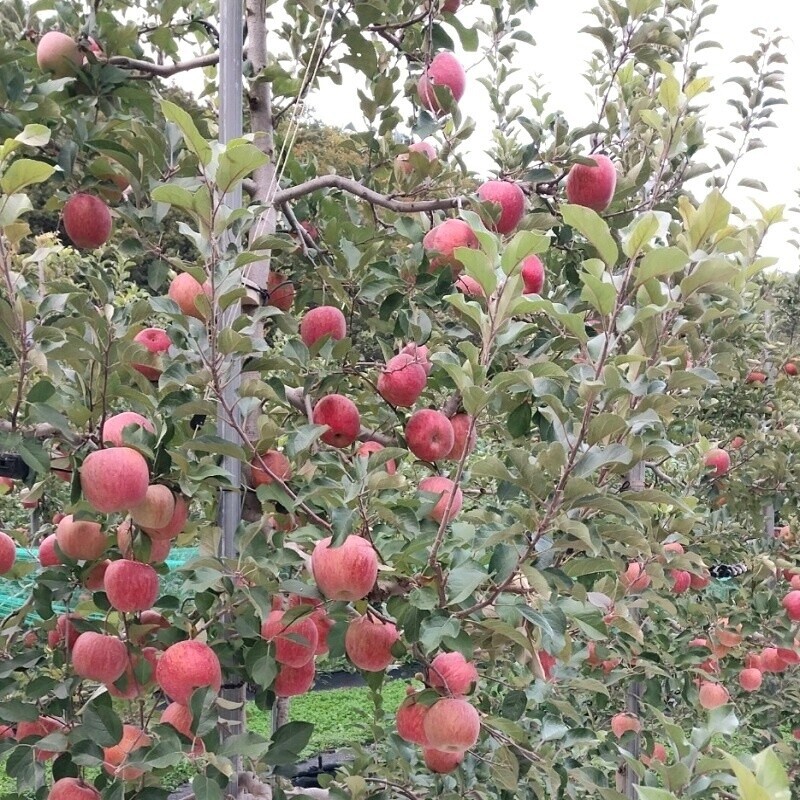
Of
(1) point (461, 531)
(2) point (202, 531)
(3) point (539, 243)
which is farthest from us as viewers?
(2) point (202, 531)

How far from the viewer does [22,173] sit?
956mm

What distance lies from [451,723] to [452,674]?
0.11 m

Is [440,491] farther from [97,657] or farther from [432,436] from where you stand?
[97,657]

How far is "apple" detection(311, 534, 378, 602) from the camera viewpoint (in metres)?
1.07

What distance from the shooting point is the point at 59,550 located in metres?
1.28

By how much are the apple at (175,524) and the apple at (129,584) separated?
6cm

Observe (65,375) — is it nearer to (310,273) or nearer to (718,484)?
(310,273)

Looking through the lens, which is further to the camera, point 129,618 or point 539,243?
point 129,618

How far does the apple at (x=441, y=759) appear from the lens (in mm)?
1384

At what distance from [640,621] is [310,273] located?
1.70 m

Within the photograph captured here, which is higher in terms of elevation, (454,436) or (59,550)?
(454,436)

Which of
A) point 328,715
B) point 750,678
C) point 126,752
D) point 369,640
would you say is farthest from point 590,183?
point 328,715

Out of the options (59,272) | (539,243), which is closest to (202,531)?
(539,243)

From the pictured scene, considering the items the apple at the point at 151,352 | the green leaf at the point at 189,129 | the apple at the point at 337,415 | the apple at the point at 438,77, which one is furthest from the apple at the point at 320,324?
the green leaf at the point at 189,129
